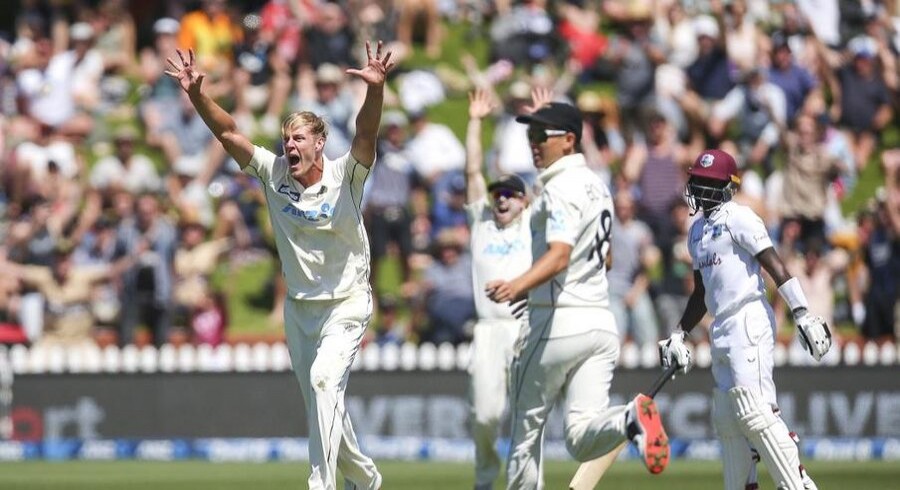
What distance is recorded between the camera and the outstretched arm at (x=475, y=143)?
12367mm

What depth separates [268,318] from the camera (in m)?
20.4

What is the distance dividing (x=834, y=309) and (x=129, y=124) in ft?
30.0

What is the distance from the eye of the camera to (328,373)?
31.5ft

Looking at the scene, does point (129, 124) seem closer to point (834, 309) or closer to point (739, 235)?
point (834, 309)

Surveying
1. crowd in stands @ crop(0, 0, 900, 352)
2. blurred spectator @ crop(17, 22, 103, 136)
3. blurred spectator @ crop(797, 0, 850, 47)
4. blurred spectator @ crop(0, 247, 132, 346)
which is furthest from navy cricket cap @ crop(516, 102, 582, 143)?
Result: blurred spectator @ crop(797, 0, 850, 47)

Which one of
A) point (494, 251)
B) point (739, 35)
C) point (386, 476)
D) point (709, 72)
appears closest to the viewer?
point (494, 251)

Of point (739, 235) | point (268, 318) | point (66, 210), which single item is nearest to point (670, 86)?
point (268, 318)

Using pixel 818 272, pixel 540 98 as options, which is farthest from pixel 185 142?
pixel 540 98

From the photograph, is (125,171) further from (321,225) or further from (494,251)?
(321,225)

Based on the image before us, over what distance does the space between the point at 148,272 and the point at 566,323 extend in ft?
33.5

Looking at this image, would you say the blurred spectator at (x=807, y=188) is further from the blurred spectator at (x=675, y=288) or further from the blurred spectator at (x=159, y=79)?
the blurred spectator at (x=159, y=79)

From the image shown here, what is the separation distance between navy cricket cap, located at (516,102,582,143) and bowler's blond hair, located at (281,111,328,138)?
1109mm

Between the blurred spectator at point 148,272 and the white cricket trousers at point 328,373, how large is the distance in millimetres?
9359

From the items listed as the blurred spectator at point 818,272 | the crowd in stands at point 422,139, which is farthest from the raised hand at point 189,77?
the blurred spectator at point 818,272
